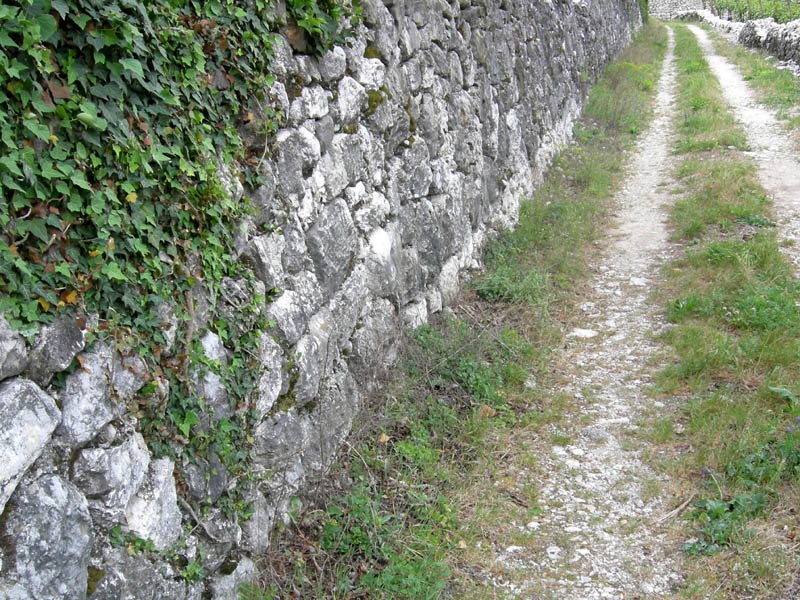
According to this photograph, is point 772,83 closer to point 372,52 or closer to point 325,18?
point 372,52

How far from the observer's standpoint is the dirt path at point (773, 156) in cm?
684

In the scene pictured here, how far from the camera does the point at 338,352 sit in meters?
3.63

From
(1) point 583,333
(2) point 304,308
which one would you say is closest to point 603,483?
(1) point 583,333

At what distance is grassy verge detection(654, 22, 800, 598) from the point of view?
119 inches

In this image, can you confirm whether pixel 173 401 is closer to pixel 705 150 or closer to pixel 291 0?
pixel 291 0

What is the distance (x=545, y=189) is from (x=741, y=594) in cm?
643

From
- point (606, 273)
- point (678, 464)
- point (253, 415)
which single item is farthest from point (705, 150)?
point (253, 415)

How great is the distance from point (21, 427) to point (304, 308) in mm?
1722

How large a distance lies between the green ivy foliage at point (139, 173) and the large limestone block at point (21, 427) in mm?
175

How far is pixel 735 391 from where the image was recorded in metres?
4.21

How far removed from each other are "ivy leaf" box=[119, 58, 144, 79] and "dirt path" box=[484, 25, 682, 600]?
114 inches

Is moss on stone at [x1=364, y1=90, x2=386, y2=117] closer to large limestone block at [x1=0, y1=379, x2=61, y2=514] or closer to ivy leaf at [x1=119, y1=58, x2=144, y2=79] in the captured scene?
ivy leaf at [x1=119, y1=58, x2=144, y2=79]

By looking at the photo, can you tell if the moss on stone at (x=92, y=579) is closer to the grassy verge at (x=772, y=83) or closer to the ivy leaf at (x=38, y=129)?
the ivy leaf at (x=38, y=129)

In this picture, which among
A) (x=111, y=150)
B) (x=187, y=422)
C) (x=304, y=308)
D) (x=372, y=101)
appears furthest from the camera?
(x=372, y=101)
